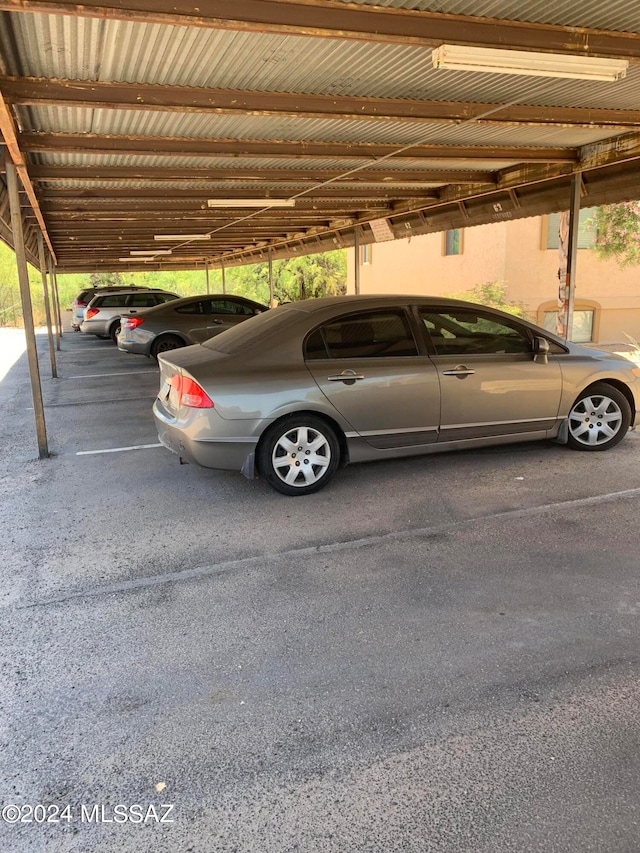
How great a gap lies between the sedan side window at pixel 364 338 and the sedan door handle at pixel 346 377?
0.19 meters

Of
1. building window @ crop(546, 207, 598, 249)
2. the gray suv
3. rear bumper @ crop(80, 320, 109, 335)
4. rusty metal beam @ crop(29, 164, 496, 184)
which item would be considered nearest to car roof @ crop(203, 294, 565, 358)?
rusty metal beam @ crop(29, 164, 496, 184)

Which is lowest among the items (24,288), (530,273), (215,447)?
(215,447)

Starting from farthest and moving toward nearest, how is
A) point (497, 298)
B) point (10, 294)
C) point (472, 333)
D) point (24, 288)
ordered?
point (10, 294) < point (497, 298) < point (24, 288) < point (472, 333)

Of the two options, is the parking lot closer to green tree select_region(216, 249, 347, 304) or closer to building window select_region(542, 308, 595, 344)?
building window select_region(542, 308, 595, 344)

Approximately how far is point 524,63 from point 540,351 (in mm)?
2553

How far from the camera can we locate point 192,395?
17.0 ft

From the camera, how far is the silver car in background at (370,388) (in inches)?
205

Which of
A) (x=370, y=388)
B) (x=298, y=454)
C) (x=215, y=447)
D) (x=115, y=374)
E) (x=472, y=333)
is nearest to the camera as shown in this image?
(x=215, y=447)

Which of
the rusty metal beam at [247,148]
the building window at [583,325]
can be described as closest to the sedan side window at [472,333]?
the rusty metal beam at [247,148]

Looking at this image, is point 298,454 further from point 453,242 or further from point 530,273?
point 453,242

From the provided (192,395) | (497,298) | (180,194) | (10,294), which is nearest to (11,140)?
(192,395)

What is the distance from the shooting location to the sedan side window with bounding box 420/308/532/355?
5.90 m

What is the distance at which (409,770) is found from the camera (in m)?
2.47

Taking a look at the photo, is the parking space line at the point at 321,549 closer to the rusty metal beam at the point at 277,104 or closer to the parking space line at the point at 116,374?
the rusty metal beam at the point at 277,104
